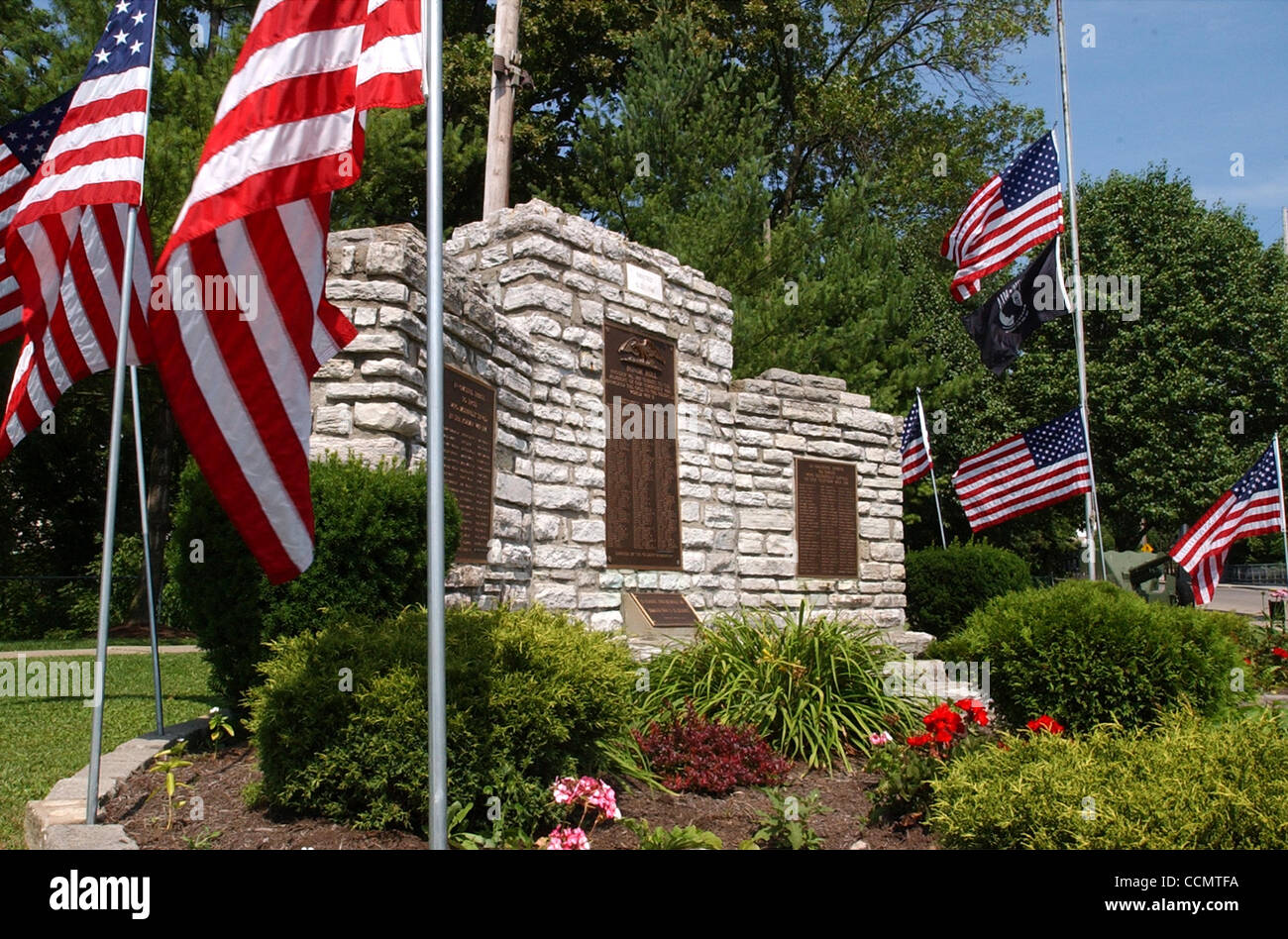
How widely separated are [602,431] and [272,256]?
5.47 meters

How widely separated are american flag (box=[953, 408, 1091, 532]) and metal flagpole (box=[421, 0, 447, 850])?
30.8ft

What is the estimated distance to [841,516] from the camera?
41.0 feet

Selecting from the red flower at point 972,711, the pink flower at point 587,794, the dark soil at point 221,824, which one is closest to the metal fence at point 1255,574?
the red flower at point 972,711

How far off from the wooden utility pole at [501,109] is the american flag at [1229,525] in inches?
388

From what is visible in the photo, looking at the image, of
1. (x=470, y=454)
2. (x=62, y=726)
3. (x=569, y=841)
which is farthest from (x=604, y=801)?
(x=62, y=726)

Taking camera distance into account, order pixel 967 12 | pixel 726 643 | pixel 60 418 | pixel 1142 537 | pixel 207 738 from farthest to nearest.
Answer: pixel 1142 537 < pixel 967 12 < pixel 60 418 < pixel 726 643 < pixel 207 738

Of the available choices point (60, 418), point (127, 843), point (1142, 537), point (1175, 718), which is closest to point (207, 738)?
point (127, 843)

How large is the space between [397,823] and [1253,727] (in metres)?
3.57

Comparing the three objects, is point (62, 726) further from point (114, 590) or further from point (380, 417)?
point (114, 590)

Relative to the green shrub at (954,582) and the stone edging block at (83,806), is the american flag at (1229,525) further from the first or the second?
the stone edging block at (83,806)

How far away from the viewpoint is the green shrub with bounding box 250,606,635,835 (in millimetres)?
4160

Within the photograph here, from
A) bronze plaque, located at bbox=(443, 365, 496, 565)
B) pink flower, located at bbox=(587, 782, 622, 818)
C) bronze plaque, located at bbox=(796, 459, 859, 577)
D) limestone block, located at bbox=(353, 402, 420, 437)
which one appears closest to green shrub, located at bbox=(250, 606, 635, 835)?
pink flower, located at bbox=(587, 782, 622, 818)

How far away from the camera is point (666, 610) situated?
962 cm
